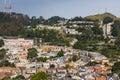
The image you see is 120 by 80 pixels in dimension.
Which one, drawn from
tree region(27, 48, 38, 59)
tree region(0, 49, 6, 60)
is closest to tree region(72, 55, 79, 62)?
tree region(27, 48, 38, 59)

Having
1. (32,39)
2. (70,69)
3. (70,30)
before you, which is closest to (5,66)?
(70,69)

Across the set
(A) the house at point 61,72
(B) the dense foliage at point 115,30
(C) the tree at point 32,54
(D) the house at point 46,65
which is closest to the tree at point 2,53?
(C) the tree at point 32,54

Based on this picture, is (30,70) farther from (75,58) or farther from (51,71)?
(75,58)

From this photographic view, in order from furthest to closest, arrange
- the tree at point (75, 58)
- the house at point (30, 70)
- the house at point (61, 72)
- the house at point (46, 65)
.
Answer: the tree at point (75, 58) < the house at point (46, 65) < the house at point (30, 70) < the house at point (61, 72)

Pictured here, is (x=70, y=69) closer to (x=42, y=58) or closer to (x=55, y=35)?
(x=42, y=58)

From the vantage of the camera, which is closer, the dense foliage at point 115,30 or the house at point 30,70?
the house at point 30,70

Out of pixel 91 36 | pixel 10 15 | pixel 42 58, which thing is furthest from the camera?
pixel 10 15

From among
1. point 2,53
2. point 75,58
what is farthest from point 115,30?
point 75,58

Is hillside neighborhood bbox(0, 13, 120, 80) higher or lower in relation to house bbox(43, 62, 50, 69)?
higher

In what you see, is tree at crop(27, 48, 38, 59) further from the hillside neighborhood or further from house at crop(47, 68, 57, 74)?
house at crop(47, 68, 57, 74)

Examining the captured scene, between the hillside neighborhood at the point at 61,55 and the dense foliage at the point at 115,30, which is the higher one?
the dense foliage at the point at 115,30

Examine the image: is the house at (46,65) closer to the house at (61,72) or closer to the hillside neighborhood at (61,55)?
the hillside neighborhood at (61,55)
